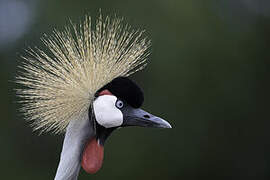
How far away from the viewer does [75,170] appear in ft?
6.51

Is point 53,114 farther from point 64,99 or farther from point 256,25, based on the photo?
point 256,25

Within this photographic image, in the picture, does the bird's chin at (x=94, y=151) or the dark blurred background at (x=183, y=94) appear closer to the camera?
the bird's chin at (x=94, y=151)

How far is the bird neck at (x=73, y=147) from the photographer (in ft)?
6.37

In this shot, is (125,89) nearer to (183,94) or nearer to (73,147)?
(73,147)

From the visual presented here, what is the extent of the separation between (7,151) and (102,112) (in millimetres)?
2859

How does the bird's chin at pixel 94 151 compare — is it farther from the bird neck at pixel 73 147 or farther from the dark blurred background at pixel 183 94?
the dark blurred background at pixel 183 94

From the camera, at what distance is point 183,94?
15.8 ft

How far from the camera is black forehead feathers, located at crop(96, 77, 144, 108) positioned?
195 centimetres

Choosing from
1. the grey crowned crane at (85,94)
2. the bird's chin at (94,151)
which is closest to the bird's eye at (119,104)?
the grey crowned crane at (85,94)

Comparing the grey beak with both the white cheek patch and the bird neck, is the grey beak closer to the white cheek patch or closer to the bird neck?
the white cheek patch

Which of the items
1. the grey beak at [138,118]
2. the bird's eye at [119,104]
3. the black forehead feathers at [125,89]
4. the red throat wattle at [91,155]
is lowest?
the red throat wattle at [91,155]

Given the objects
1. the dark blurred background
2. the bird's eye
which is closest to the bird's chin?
the bird's eye

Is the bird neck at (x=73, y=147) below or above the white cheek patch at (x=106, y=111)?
below

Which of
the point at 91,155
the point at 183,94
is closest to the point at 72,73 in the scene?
the point at 91,155
